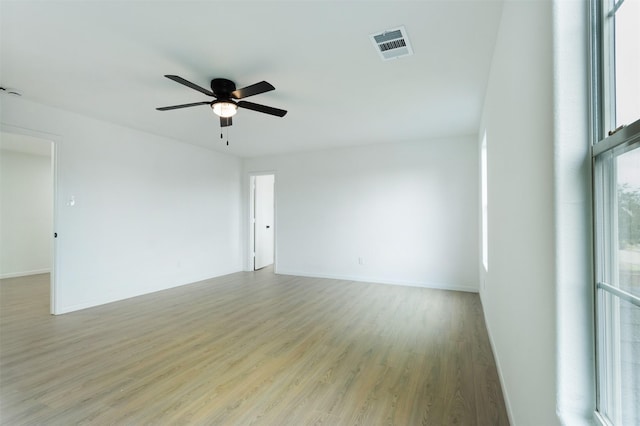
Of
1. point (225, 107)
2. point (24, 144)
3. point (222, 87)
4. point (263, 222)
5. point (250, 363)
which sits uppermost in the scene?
point (24, 144)

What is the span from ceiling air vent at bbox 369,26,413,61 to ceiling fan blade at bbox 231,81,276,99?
2.97ft

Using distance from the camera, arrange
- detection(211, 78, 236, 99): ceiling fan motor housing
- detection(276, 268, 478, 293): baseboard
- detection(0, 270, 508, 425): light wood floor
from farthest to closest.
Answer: detection(276, 268, 478, 293): baseboard → detection(211, 78, 236, 99): ceiling fan motor housing → detection(0, 270, 508, 425): light wood floor

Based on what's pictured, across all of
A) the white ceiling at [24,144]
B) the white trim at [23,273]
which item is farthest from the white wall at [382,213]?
the white trim at [23,273]

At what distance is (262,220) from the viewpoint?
7133mm

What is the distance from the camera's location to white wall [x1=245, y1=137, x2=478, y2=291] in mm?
4809

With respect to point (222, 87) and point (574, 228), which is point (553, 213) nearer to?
point (574, 228)

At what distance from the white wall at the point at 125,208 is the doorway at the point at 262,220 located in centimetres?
81

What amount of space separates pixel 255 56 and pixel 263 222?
512 centimetres

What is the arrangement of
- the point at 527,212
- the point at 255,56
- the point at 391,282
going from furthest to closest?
the point at 391,282
the point at 255,56
the point at 527,212

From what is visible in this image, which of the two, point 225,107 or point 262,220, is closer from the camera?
point 225,107

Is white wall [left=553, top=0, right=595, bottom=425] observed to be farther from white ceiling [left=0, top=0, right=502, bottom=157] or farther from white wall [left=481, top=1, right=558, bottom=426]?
white ceiling [left=0, top=0, right=502, bottom=157]

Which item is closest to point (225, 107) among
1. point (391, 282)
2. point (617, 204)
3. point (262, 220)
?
point (617, 204)

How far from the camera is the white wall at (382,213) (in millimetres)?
4809

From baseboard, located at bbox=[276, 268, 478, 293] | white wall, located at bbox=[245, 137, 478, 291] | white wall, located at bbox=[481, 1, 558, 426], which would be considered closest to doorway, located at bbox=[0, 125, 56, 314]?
white wall, located at bbox=[245, 137, 478, 291]
